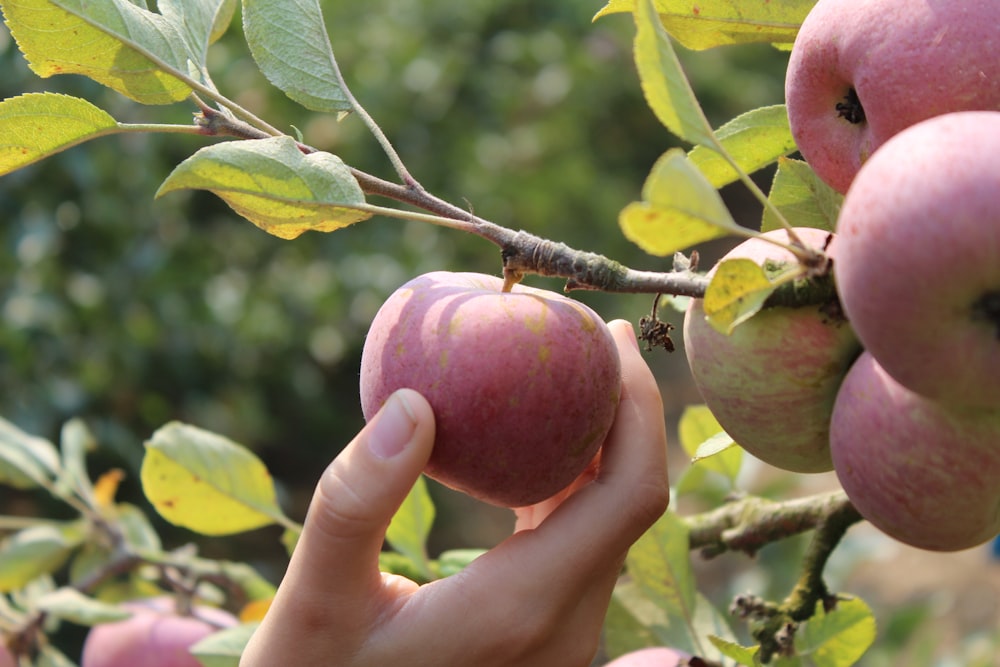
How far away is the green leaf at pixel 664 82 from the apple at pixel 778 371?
7 cm

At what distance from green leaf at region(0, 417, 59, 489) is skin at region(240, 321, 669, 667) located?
2.49ft

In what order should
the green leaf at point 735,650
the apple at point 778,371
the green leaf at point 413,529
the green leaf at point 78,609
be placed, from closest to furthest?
the apple at point 778,371, the green leaf at point 735,650, the green leaf at point 413,529, the green leaf at point 78,609

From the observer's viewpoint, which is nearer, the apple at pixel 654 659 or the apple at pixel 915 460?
the apple at pixel 915 460

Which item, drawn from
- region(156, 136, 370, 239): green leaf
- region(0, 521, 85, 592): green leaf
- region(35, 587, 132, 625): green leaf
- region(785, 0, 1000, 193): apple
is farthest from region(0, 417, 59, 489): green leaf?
region(785, 0, 1000, 193): apple

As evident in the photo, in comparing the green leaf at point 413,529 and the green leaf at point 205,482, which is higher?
the green leaf at point 205,482

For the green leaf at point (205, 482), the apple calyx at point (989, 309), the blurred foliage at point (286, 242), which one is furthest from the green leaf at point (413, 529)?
the blurred foliage at point (286, 242)

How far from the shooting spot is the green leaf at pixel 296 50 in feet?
2.14

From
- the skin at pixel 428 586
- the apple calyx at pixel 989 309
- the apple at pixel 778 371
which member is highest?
the apple calyx at pixel 989 309

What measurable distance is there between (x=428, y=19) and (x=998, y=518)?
3.30 m

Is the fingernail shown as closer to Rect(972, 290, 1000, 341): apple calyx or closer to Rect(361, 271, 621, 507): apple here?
Rect(361, 271, 621, 507): apple

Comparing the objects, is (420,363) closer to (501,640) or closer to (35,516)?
(501,640)

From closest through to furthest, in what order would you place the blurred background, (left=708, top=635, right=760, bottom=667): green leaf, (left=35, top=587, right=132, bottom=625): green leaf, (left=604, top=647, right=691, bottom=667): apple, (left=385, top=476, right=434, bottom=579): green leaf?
(left=708, top=635, right=760, bottom=667): green leaf
(left=604, top=647, right=691, bottom=667): apple
(left=385, top=476, right=434, bottom=579): green leaf
(left=35, top=587, right=132, bottom=625): green leaf
the blurred background

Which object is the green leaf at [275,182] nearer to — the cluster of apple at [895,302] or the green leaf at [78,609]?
the cluster of apple at [895,302]

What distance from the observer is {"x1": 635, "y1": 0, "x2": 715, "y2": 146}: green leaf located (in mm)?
471
